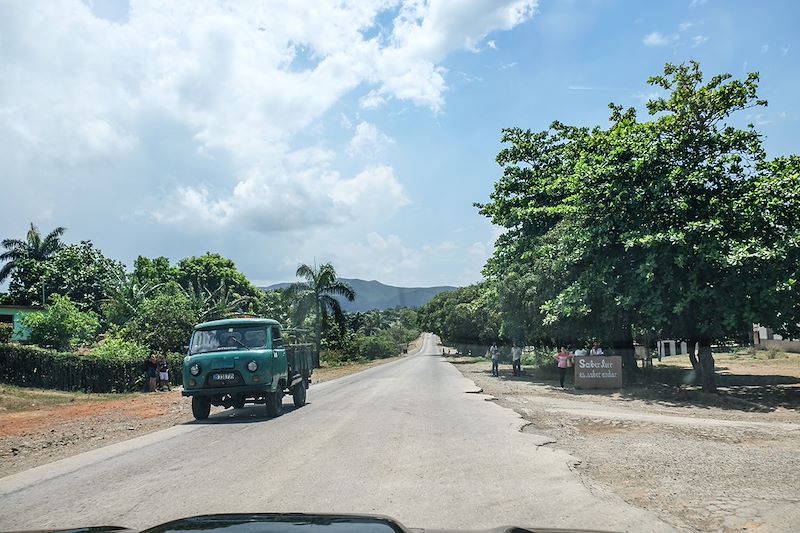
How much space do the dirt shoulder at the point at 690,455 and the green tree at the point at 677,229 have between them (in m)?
3.19

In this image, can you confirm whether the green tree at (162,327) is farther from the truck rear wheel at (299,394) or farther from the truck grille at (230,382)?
the truck grille at (230,382)

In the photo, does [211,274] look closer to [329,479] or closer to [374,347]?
[374,347]

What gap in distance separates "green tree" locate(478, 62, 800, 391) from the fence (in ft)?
61.9

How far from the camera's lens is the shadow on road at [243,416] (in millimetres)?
14570

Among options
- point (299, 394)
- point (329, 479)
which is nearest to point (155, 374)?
point (299, 394)

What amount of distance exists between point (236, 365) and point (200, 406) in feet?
5.95

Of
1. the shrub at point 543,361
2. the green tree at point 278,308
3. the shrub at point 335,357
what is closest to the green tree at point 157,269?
the green tree at point 278,308

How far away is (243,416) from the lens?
1574cm

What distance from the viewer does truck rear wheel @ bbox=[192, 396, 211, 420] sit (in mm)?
15091

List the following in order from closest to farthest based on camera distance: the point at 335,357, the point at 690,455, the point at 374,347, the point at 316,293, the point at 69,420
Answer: the point at 690,455
the point at 69,420
the point at 316,293
the point at 335,357
the point at 374,347

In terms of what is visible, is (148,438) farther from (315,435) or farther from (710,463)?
(710,463)

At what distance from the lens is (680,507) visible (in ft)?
20.3

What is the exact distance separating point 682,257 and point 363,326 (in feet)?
306

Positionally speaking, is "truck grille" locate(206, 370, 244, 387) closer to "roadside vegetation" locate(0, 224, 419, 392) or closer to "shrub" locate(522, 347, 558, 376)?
"roadside vegetation" locate(0, 224, 419, 392)
